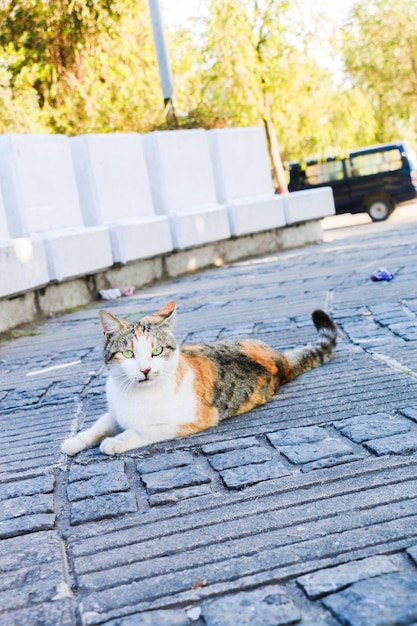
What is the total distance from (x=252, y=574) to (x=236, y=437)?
4.77 feet

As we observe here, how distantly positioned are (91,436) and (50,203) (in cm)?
627

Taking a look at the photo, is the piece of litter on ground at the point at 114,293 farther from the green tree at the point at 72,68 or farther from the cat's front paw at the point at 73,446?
the cat's front paw at the point at 73,446

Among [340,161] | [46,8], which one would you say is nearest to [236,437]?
[46,8]

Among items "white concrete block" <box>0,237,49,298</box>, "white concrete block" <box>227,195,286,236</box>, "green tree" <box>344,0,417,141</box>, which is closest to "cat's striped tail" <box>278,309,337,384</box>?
"white concrete block" <box>0,237,49,298</box>

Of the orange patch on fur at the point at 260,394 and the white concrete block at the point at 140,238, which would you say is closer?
the orange patch on fur at the point at 260,394

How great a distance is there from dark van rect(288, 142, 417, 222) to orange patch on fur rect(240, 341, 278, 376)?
59.7ft

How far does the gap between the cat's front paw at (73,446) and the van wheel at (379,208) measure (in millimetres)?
19439

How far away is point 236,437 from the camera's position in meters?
3.96

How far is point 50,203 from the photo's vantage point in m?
9.90

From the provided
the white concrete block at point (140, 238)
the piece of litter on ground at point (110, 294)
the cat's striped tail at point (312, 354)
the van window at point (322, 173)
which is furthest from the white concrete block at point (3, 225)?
the van window at point (322, 173)

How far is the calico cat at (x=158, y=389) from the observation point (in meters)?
4.01

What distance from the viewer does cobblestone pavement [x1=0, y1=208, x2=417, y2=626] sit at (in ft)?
7.80

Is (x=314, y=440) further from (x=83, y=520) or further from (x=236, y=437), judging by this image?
(x=83, y=520)

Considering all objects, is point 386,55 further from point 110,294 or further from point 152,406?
point 152,406
